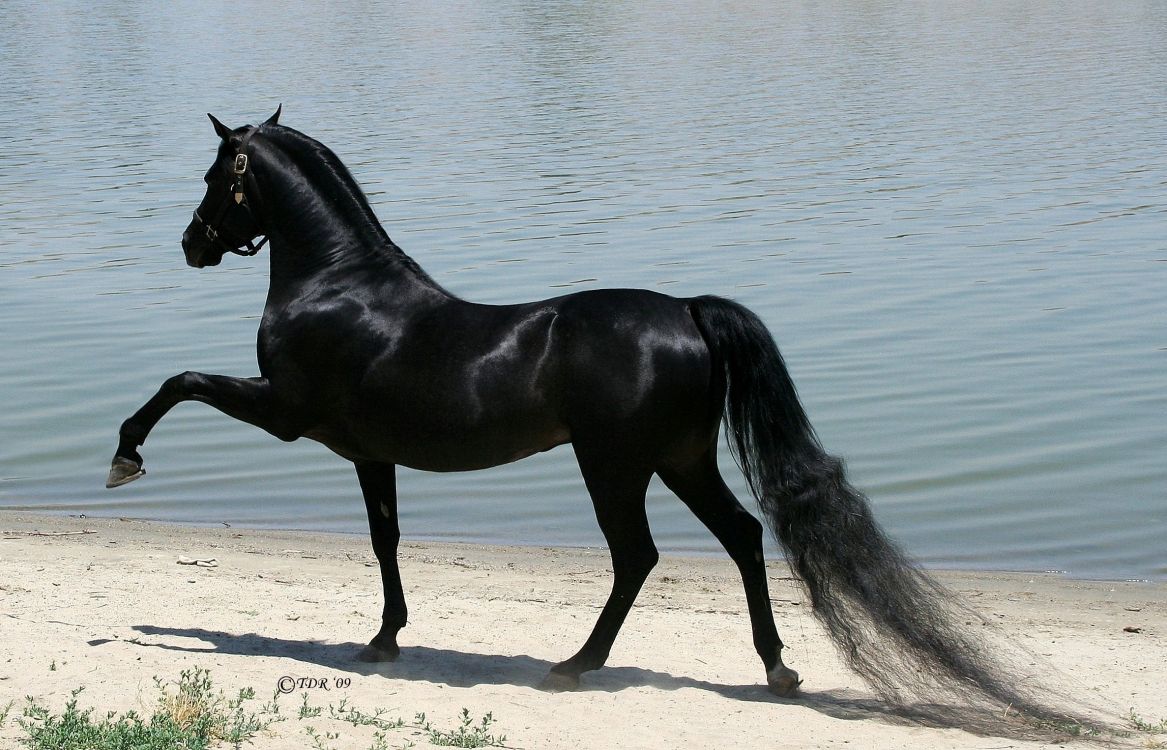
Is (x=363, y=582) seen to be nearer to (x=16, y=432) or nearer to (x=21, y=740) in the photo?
(x=21, y=740)

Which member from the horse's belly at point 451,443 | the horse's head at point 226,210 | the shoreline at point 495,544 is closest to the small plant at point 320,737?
the horse's belly at point 451,443

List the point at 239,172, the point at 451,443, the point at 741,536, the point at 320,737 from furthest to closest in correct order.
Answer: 1. the point at 239,172
2. the point at 741,536
3. the point at 451,443
4. the point at 320,737

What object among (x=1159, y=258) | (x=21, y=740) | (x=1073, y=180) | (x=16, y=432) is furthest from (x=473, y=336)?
(x=1073, y=180)

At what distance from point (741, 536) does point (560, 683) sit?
89cm

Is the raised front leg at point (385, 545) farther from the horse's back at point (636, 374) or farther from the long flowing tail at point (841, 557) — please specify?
the long flowing tail at point (841, 557)

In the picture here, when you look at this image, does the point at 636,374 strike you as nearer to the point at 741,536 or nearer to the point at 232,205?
the point at 741,536

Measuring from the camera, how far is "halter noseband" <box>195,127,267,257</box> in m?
6.00

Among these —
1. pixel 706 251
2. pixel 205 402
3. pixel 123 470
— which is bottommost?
pixel 123 470

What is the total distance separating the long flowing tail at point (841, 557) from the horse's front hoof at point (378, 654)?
5.43ft

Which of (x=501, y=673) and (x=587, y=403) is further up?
(x=587, y=403)

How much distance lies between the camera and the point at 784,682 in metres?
5.73

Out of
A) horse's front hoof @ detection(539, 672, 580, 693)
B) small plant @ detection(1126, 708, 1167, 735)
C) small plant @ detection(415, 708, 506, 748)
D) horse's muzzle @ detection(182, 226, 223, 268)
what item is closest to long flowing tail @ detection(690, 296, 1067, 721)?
small plant @ detection(1126, 708, 1167, 735)

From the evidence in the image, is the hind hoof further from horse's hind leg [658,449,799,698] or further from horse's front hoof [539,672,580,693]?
horse's front hoof [539,672,580,693]

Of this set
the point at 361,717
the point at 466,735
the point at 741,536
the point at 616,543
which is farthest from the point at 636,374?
the point at 361,717
